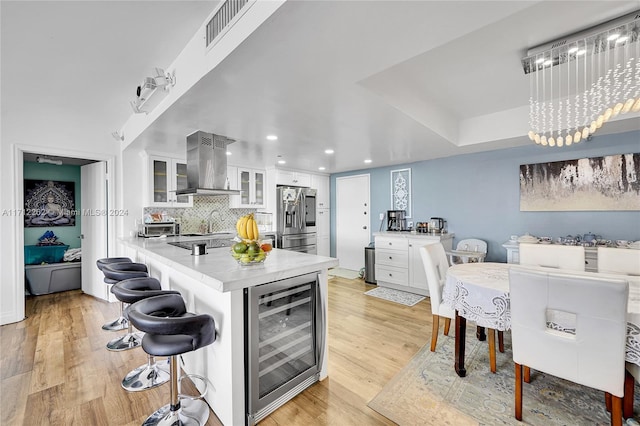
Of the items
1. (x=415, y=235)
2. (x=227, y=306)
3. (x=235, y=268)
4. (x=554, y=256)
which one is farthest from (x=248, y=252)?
(x=415, y=235)

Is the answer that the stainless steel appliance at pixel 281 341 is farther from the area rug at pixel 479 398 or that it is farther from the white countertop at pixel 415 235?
the white countertop at pixel 415 235

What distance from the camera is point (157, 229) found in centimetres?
382

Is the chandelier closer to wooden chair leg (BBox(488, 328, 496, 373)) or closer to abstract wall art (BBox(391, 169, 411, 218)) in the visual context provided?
wooden chair leg (BBox(488, 328, 496, 373))

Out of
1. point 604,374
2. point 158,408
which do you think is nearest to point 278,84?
point 158,408

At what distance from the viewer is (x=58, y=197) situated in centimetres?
461

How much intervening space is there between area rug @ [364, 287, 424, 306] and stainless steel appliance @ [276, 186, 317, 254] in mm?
1767

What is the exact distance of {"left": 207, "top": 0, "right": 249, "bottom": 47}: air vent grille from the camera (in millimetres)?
1334

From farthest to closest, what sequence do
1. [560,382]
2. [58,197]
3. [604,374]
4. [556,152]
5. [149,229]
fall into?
[58,197] → [149,229] → [556,152] → [560,382] → [604,374]

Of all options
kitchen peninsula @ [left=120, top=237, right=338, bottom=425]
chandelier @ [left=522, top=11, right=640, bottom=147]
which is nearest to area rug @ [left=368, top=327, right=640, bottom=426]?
kitchen peninsula @ [left=120, top=237, right=338, bottom=425]

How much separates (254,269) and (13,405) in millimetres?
1892

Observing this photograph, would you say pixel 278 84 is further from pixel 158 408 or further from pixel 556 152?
pixel 556 152

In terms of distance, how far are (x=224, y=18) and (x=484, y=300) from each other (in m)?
2.42

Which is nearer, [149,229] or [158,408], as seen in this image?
[158,408]

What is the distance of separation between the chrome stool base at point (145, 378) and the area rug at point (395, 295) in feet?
9.54
